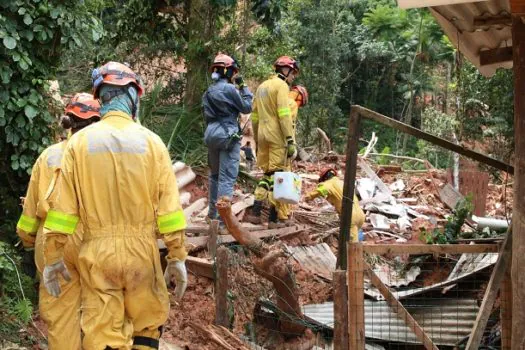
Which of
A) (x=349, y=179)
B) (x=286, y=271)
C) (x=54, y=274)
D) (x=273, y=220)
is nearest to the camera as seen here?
(x=54, y=274)

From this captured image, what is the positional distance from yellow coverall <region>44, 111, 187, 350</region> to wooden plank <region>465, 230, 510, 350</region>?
2122mm

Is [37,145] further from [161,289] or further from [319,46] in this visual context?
[319,46]

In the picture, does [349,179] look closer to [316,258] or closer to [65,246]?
[65,246]

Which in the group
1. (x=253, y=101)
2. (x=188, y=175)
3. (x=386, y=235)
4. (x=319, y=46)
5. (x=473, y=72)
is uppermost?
(x=319, y=46)

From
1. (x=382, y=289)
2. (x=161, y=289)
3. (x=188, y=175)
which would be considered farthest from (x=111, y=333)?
(x=188, y=175)

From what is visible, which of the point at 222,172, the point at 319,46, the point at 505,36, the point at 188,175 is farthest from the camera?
the point at 319,46

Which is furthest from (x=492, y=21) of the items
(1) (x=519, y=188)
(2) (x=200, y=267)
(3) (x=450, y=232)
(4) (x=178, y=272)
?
(3) (x=450, y=232)

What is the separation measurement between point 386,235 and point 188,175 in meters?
3.48

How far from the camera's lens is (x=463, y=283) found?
24.2 ft

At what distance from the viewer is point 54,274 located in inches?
188

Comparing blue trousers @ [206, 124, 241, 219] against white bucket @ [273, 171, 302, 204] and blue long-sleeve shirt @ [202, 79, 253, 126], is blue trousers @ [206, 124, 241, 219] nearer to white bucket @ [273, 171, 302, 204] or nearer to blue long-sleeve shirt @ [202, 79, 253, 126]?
blue long-sleeve shirt @ [202, 79, 253, 126]

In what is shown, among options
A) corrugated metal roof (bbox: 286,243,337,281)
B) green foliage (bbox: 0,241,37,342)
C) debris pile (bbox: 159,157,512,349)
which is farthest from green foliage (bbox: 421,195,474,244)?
green foliage (bbox: 0,241,37,342)

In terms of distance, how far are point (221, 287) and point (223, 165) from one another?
2.52 metres

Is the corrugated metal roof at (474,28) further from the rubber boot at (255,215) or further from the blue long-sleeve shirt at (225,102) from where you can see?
the rubber boot at (255,215)
